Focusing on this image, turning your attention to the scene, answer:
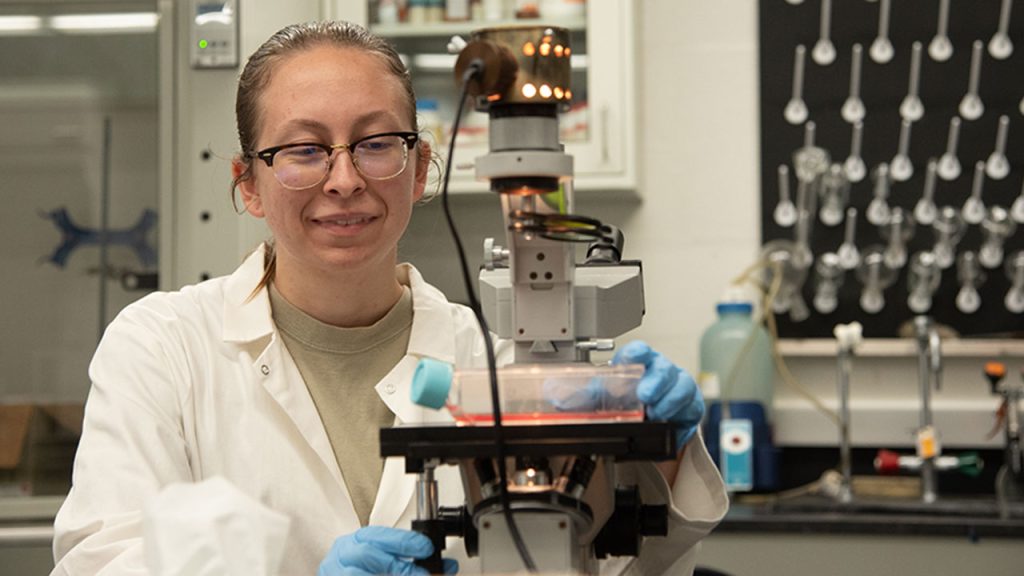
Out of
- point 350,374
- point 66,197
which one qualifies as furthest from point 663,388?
point 66,197

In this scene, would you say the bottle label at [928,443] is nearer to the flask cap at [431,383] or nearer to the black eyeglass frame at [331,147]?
the black eyeglass frame at [331,147]

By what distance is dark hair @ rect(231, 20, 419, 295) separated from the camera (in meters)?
1.62

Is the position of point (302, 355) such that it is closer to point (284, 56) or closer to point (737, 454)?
point (284, 56)

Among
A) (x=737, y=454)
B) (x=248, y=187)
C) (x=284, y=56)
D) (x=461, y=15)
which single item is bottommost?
(x=737, y=454)

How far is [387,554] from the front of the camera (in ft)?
3.64

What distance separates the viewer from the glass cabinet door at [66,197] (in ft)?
9.79

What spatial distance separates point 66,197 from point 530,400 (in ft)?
7.29

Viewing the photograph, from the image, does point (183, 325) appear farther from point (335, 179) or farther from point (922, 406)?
point (922, 406)

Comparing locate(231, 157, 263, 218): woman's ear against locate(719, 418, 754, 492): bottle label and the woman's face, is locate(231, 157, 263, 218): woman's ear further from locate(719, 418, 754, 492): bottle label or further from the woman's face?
locate(719, 418, 754, 492): bottle label

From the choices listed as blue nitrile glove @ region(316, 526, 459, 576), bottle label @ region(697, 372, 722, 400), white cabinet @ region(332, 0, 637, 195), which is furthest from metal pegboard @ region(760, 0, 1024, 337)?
blue nitrile glove @ region(316, 526, 459, 576)

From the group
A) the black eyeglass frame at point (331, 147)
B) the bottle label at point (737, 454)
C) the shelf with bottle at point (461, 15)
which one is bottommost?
the bottle label at point (737, 454)

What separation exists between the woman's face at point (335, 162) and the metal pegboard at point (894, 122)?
1.97 m

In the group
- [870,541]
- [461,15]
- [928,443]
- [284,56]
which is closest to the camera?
[284,56]

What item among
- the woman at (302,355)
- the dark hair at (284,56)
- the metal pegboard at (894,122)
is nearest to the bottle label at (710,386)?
the metal pegboard at (894,122)
